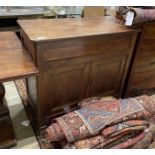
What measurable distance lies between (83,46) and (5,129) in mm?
959

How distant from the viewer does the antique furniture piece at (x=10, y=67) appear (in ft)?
4.03

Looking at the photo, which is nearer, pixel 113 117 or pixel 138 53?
pixel 113 117

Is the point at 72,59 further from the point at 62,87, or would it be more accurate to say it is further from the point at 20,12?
the point at 20,12

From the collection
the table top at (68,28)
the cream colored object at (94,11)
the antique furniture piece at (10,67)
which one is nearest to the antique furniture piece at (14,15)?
the cream colored object at (94,11)

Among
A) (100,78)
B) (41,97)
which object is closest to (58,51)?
(41,97)

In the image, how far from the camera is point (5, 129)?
1636mm

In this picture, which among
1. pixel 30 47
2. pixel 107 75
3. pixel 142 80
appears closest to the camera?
pixel 30 47

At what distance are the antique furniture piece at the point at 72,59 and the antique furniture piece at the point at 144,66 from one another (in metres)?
0.10

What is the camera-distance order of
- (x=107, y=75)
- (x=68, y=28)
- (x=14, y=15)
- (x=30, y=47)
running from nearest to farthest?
(x=30, y=47) < (x=68, y=28) < (x=107, y=75) < (x=14, y=15)

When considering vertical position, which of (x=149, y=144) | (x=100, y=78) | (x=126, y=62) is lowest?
(x=149, y=144)

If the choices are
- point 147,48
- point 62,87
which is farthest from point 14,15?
point 147,48

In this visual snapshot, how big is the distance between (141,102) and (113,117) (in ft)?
1.11

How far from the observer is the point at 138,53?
6.13 ft

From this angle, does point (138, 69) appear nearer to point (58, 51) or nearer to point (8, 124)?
point (58, 51)
